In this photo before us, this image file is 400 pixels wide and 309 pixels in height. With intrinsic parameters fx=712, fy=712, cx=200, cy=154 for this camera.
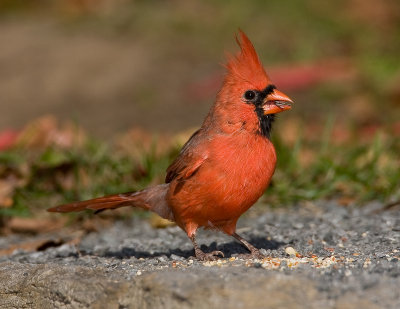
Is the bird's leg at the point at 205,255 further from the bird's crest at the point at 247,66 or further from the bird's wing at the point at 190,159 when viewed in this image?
the bird's crest at the point at 247,66

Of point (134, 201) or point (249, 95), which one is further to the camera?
point (134, 201)

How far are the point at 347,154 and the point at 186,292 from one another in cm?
297

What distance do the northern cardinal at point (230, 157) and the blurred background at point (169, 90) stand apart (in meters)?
0.74

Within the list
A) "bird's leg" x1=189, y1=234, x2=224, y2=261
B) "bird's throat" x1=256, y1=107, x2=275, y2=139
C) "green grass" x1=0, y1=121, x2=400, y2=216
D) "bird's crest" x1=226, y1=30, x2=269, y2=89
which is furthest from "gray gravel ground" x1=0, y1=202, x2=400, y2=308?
"bird's crest" x1=226, y1=30, x2=269, y2=89

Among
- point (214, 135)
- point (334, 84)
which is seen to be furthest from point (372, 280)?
point (334, 84)

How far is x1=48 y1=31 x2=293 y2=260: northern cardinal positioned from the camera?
3.40 metres

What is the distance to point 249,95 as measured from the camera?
3.60 m

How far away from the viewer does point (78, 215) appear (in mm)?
4746

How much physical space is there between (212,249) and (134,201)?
520 mm

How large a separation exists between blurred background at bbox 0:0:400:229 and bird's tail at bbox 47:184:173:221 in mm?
891

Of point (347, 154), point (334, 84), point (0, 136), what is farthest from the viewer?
point (334, 84)

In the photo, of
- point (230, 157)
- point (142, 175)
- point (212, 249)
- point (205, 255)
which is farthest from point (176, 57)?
point (205, 255)

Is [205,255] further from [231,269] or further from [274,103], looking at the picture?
[274,103]

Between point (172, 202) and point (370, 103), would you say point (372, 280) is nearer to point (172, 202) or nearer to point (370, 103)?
point (172, 202)
